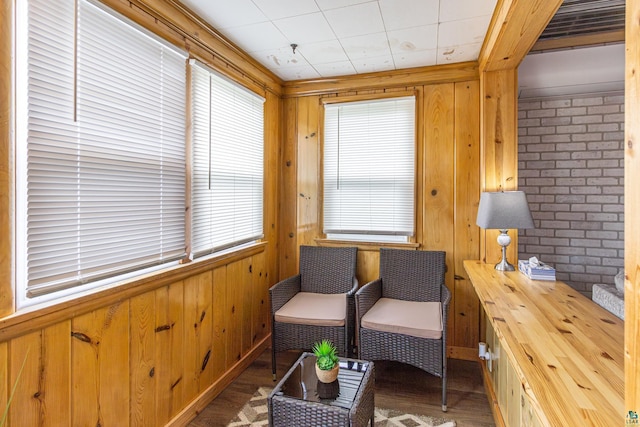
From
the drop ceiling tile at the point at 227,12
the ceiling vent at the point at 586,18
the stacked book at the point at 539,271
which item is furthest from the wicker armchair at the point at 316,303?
the ceiling vent at the point at 586,18

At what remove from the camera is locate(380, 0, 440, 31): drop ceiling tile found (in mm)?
1979

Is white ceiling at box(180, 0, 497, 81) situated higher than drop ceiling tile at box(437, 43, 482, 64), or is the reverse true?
drop ceiling tile at box(437, 43, 482, 64)

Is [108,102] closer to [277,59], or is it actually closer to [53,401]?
[53,401]

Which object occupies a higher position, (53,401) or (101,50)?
(101,50)

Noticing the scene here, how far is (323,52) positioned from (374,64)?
0.49m

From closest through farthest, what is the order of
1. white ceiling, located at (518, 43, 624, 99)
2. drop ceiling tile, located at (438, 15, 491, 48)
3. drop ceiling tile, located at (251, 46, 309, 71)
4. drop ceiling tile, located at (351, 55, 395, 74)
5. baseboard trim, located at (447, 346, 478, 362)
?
drop ceiling tile, located at (438, 15, 491, 48)
white ceiling, located at (518, 43, 624, 99)
drop ceiling tile, located at (251, 46, 309, 71)
drop ceiling tile, located at (351, 55, 395, 74)
baseboard trim, located at (447, 346, 478, 362)

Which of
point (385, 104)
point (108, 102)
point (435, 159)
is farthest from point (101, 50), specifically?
point (435, 159)

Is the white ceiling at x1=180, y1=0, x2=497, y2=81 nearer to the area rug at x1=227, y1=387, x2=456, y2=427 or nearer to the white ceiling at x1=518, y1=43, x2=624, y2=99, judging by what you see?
the white ceiling at x1=518, y1=43, x2=624, y2=99

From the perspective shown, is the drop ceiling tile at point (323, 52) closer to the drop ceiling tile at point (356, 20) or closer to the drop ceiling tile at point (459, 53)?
the drop ceiling tile at point (356, 20)

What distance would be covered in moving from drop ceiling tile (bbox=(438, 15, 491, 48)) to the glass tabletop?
2138 mm

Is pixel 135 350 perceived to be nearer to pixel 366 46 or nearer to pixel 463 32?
pixel 366 46

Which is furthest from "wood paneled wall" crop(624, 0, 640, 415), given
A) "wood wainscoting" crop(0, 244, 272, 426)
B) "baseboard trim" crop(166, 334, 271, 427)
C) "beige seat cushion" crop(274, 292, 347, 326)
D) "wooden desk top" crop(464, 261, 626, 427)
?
"baseboard trim" crop(166, 334, 271, 427)

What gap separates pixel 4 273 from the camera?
122cm

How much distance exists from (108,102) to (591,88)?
344 centimetres
